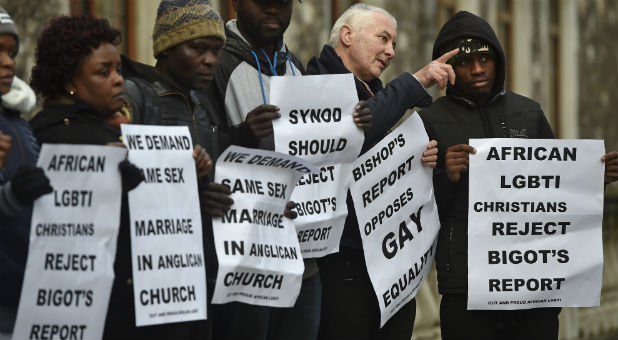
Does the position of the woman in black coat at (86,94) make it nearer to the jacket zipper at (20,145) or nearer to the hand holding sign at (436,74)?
the jacket zipper at (20,145)

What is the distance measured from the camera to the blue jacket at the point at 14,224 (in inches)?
198

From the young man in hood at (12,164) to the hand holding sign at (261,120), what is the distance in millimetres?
999

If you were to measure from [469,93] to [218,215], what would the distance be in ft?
5.09

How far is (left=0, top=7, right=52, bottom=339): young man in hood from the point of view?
198 inches

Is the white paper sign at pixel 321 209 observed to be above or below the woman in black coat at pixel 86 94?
below

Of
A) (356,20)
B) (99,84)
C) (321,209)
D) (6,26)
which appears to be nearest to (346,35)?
(356,20)

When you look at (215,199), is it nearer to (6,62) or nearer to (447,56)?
(6,62)

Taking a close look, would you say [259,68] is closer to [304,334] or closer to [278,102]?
[278,102]

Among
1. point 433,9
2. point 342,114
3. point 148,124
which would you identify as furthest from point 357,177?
point 433,9

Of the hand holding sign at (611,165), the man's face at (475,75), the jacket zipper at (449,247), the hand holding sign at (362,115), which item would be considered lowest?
the jacket zipper at (449,247)

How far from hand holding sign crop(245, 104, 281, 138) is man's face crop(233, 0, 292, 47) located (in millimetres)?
328

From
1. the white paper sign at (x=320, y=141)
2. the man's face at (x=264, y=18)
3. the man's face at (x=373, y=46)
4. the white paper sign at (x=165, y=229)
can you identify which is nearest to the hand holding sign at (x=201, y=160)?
the white paper sign at (x=165, y=229)

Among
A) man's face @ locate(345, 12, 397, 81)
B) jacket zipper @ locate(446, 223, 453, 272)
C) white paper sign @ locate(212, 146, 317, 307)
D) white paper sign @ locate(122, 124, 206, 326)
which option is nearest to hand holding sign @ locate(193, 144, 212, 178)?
white paper sign @ locate(122, 124, 206, 326)

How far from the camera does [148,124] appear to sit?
5531mm
